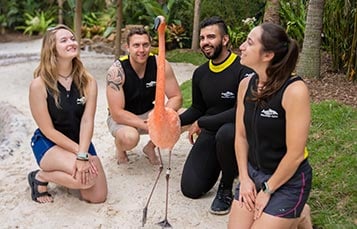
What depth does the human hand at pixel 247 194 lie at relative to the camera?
2.61m

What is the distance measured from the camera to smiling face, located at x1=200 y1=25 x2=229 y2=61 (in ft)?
11.0

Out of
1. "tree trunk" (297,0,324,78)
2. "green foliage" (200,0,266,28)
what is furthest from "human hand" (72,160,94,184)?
"green foliage" (200,0,266,28)

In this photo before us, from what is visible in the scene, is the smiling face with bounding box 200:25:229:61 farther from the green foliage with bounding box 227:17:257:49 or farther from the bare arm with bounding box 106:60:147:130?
the green foliage with bounding box 227:17:257:49

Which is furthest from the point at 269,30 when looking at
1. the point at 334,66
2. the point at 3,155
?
the point at 334,66

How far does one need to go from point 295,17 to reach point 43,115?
5.93 m

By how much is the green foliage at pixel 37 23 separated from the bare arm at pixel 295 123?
12.9m

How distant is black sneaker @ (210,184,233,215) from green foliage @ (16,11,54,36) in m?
12.1

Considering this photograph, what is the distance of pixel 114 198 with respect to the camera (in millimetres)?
3611

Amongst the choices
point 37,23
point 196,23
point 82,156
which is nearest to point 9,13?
point 37,23

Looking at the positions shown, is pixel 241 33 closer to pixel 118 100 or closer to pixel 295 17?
pixel 295 17

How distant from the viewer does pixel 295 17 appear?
8.34 meters

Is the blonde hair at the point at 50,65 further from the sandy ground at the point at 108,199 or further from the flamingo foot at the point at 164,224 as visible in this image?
the flamingo foot at the point at 164,224

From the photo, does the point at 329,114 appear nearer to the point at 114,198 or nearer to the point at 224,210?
the point at 224,210

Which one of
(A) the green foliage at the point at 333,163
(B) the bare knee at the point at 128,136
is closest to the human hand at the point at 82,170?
(B) the bare knee at the point at 128,136
